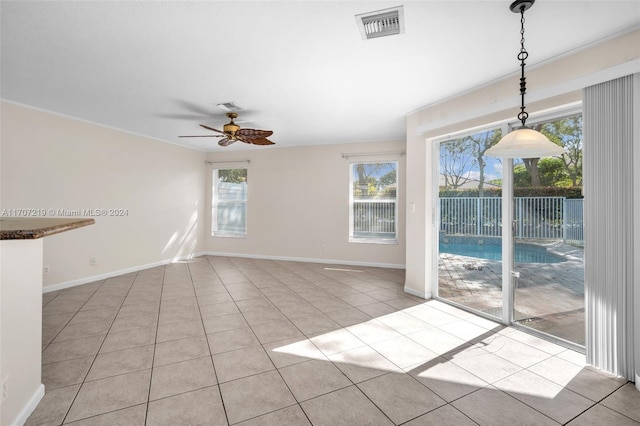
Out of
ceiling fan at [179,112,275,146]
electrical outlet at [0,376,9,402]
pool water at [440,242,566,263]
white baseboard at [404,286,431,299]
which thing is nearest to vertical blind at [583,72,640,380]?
pool water at [440,242,566,263]

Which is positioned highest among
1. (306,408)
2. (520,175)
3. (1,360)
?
(520,175)

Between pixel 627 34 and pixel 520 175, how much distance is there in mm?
1265

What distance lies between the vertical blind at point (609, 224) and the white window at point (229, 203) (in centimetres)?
594

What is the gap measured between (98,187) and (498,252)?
5679 millimetres

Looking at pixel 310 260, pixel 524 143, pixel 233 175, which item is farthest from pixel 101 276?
pixel 524 143

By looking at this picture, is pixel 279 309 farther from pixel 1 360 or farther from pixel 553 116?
pixel 553 116

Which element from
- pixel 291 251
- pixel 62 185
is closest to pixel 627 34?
pixel 291 251

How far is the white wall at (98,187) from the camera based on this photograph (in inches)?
151

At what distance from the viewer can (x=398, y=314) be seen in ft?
11.0

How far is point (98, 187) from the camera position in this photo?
4.70 m

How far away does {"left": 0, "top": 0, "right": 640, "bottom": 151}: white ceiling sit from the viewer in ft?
6.45

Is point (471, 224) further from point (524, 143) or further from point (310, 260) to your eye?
point (310, 260)

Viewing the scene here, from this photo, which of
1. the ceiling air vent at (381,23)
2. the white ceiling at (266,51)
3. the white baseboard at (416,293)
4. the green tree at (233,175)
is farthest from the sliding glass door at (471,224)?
the green tree at (233,175)

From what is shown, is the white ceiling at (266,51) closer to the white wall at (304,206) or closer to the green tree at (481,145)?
the green tree at (481,145)
